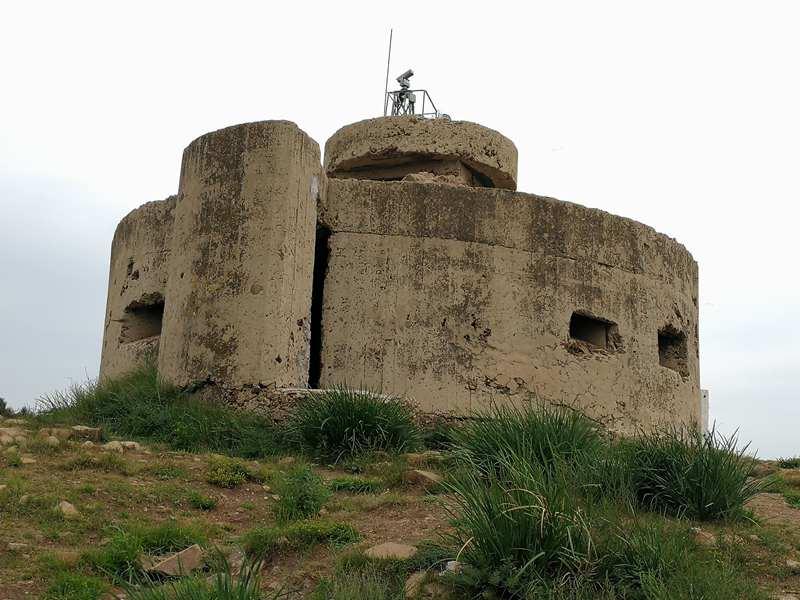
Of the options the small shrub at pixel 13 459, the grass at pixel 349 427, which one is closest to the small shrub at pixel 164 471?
the small shrub at pixel 13 459

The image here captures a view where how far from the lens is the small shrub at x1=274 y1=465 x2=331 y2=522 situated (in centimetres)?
609

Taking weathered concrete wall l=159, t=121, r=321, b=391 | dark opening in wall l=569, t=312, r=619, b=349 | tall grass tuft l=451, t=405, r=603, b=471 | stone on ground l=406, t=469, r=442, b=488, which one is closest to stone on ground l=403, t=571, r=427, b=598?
tall grass tuft l=451, t=405, r=603, b=471

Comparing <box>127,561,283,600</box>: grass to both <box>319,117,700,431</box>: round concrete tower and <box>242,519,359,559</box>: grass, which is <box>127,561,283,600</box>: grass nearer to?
<box>242,519,359,559</box>: grass

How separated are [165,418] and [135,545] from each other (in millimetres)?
2928

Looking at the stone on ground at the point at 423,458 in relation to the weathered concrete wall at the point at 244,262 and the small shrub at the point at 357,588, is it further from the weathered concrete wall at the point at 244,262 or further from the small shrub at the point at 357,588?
the small shrub at the point at 357,588

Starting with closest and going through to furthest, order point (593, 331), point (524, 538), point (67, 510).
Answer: point (524, 538), point (67, 510), point (593, 331)

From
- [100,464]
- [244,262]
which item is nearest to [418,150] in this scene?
[244,262]

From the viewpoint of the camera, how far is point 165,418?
27.0 ft

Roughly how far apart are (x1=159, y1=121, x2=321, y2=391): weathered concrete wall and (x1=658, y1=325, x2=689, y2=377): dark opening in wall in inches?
171

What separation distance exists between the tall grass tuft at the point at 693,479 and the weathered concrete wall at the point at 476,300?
309cm

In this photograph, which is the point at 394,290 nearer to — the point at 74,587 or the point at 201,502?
the point at 201,502

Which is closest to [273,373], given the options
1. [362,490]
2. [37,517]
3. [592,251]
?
[362,490]

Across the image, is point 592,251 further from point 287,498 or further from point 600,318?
point 287,498

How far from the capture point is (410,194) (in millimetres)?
9445
